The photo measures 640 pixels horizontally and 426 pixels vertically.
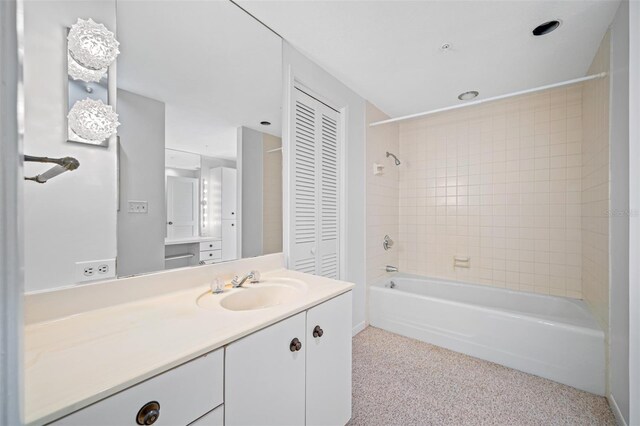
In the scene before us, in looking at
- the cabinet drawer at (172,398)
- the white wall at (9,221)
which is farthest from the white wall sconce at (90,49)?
the cabinet drawer at (172,398)

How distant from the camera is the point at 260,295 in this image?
→ 4.74 ft

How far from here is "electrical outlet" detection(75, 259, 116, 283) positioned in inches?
39.8

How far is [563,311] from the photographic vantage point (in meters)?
2.35

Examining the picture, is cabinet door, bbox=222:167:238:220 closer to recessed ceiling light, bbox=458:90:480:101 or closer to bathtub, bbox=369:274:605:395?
bathtub, bbox=369:274:605:395

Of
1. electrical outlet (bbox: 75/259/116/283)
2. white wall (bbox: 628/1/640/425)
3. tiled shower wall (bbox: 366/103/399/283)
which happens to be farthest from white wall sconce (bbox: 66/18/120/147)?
white wall (bbox: 628/1/640/425)

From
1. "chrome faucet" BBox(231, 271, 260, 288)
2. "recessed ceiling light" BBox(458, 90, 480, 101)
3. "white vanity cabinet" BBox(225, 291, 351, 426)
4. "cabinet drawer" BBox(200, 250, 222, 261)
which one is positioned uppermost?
"recessed ceiling light" BBox(458, 90, 480, 101)

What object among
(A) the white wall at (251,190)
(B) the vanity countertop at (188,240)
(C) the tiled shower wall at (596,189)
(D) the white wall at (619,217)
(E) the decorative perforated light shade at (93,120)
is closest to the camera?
(E) the decorative perforated light shade at (93,120)

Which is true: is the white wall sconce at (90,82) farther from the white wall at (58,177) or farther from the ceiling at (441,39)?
the ceiling at (441,39)

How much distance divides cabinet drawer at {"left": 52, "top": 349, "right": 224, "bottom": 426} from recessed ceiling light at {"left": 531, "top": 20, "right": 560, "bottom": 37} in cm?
242

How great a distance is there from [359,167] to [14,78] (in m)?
2.44

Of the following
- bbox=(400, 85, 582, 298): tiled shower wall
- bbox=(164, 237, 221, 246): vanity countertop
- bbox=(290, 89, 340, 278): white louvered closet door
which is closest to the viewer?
bbox=(164, 237, 221, 246): vanity countertop

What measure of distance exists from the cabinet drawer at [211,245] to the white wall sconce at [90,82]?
24.2 inches

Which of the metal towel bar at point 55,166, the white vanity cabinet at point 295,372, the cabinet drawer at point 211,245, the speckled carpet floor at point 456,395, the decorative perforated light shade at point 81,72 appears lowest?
the speckled carpet floor at point 456,395

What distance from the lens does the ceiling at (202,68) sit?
46.2 inches
